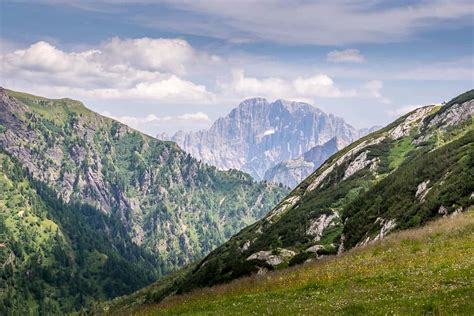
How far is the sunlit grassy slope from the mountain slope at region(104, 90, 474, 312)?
1453 cm

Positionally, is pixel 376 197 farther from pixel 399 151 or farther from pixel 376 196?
pixel 399 151

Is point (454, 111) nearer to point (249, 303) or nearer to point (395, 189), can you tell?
point (395, 189)

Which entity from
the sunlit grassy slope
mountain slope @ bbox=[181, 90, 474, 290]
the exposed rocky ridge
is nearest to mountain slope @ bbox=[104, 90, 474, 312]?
mountain slope @ bbox=[181, 90, 474, 290]

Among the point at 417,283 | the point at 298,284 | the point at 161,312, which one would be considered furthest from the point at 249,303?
the point at 417,283

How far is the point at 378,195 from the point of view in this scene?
81875 mm

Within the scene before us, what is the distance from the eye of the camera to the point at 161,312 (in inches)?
1289

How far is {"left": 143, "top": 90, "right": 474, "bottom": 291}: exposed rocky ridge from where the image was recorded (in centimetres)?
5841

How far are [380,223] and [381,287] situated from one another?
41.0 meters

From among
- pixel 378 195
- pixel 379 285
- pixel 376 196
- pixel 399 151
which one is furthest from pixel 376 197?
pixel 399 151

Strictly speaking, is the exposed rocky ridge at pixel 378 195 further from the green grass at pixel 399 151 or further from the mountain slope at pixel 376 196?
the green grass at pixel 399 151

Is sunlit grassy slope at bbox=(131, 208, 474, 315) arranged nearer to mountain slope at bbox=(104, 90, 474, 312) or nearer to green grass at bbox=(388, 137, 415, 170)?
mountain slope at bbox=(104, 90, 474, 312)

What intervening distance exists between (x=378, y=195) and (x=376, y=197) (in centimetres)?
52

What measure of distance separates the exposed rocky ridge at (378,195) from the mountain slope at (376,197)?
172mm

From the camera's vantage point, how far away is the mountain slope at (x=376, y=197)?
5826cm
